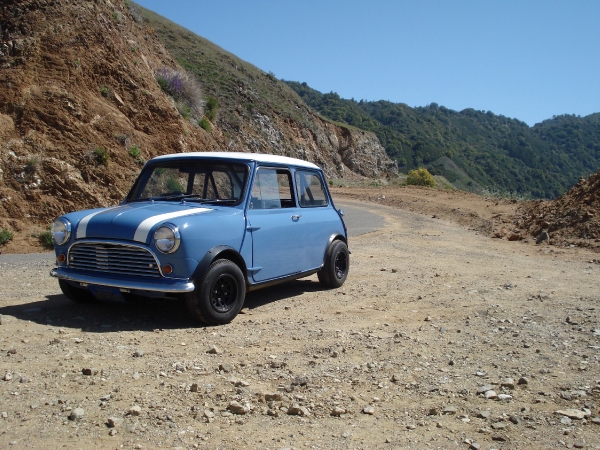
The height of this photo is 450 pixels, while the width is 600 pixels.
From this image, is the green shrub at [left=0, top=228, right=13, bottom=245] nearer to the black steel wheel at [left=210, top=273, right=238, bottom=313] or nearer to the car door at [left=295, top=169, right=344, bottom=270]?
the car door at [left=295, top=169, right=344, bottom=270]

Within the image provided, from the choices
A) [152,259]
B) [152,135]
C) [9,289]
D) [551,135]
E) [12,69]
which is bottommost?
[9,289]

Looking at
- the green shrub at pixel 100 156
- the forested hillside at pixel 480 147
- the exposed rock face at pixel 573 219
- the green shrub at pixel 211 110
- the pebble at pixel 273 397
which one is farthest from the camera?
the forested hillside at pixel 480 147

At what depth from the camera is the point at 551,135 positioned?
14700cm

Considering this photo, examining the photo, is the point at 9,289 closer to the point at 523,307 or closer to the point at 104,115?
the point at 523,307

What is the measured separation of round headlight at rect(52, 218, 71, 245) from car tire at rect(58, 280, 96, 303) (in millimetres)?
516

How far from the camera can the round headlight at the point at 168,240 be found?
5.56 meters

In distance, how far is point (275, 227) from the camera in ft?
22.6

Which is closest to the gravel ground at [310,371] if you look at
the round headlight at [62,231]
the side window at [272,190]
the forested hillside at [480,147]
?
the round headlight at [62,231]

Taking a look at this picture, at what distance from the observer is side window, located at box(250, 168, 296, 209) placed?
6.82 meters

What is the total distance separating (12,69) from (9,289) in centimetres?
1048

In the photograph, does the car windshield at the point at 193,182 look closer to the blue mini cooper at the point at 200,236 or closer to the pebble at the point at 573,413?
the blue mini cooper at the point at 200,236

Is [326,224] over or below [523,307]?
over

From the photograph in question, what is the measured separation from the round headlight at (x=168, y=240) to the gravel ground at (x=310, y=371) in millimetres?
815

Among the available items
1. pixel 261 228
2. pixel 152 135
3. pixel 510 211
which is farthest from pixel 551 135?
pixel 261 228
